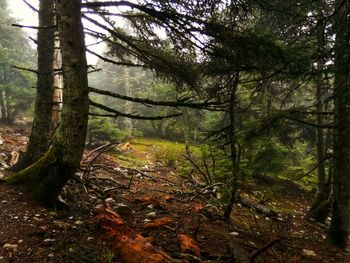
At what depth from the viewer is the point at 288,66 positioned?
14.9ft

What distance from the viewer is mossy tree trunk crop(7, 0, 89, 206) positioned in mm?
4512

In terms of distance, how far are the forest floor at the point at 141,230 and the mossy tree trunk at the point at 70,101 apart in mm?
663

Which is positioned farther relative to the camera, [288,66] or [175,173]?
[175,173]

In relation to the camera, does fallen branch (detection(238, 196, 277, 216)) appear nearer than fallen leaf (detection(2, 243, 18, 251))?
No

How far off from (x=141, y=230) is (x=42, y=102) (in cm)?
344

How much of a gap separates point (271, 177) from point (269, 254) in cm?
940

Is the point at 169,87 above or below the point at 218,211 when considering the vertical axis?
above

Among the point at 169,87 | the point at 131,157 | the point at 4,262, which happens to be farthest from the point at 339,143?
the point at 169,87

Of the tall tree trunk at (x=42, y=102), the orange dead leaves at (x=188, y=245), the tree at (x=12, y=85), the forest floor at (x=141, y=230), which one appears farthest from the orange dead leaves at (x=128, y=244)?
the tree at (x=12, y=85)

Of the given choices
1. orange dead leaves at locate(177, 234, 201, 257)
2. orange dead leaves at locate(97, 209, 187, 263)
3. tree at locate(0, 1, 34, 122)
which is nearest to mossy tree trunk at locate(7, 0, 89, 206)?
orange dead leaves at locate(97, 209, 187, 263)

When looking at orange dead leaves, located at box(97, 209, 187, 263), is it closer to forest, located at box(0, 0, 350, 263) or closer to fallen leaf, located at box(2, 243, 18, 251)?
forest, located at box(0, 0, 350, 263)

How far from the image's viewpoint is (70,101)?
179 inches

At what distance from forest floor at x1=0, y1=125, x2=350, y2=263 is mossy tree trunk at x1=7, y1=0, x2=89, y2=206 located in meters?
0.66

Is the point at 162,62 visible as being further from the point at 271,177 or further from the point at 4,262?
the point at 271,177
